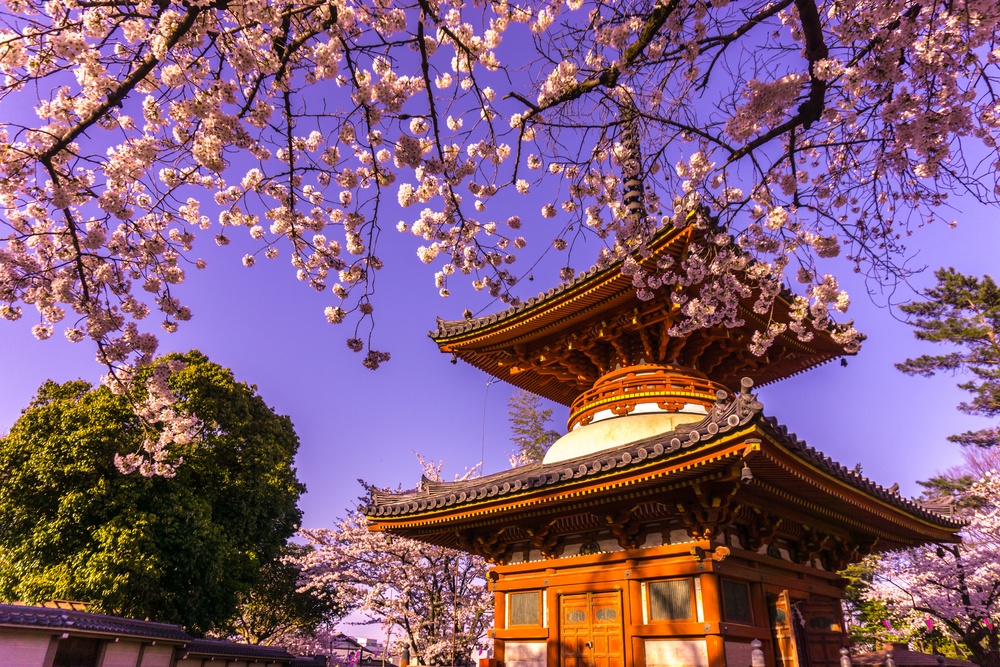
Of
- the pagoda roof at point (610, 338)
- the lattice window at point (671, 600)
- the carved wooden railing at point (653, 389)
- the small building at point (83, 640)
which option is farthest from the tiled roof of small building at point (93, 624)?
the lattice window at point (671, 600)

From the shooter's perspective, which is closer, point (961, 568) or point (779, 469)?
point (779, 469)

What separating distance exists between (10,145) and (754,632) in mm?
9313

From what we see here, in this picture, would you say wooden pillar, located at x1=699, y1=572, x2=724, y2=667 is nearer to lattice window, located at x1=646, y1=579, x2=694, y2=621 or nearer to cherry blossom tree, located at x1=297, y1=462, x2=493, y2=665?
lattice window, located at x1=646, y1=579, x2=694, y2=621

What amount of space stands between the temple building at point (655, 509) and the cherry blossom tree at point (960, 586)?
10.6m

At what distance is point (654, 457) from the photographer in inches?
276

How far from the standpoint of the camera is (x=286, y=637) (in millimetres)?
29188

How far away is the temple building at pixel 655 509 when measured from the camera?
723 centimetres

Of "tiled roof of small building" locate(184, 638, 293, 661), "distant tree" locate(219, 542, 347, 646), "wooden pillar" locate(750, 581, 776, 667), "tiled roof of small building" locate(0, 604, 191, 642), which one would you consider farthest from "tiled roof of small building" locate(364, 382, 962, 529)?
"distant tree" locate(219, 542, 347, 646)

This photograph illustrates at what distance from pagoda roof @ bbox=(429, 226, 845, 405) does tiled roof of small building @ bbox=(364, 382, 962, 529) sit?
6.42 ft

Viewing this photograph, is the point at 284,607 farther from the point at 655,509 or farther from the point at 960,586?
the point at 960,586

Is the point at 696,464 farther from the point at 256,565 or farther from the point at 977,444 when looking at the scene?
the point at 977,444

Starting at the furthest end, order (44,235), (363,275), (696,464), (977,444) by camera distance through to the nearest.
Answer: (977,444), (696,464), (363,275), (44,235)

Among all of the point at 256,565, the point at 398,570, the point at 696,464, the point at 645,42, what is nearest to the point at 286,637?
the point at 256,565

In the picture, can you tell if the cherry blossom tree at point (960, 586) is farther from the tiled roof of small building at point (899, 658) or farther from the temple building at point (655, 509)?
the temple building at point (655, 509)
